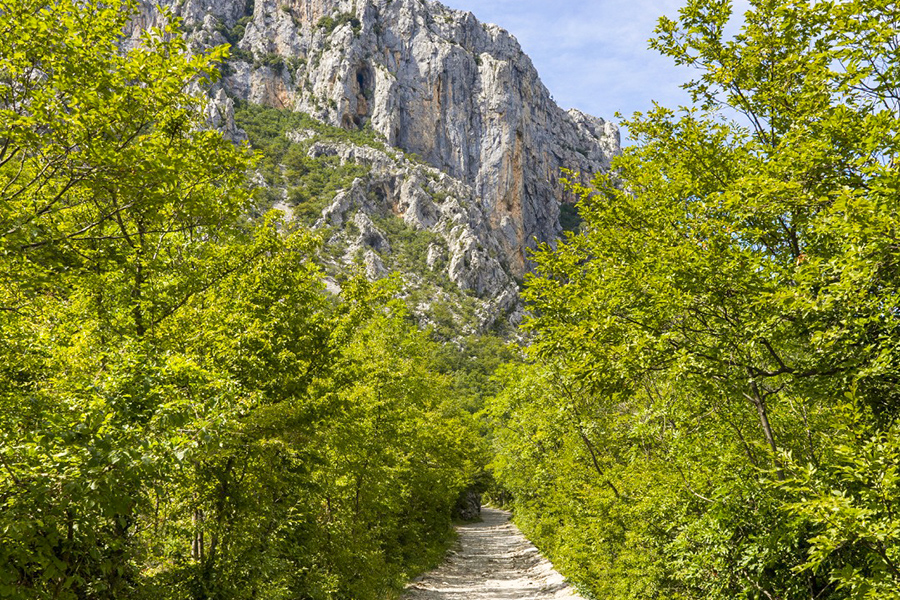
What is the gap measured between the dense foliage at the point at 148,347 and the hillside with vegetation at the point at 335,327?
0.05m

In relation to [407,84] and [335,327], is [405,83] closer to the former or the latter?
[407,84]

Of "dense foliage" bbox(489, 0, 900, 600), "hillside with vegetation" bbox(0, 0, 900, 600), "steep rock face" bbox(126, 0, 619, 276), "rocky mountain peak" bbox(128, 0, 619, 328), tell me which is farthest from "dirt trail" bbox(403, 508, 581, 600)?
"steep rock face" bbox(126, 0, 619, 276)

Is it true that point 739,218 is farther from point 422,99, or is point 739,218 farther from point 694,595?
point 422,99

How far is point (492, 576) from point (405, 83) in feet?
475

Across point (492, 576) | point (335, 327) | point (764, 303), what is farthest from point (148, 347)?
point (492, 576)

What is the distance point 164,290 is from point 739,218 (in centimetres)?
810

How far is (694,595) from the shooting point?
31.2 ft

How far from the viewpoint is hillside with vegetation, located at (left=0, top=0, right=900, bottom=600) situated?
4.68m

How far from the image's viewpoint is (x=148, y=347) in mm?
6273

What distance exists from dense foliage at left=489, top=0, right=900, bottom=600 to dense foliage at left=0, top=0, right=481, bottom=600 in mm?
4607

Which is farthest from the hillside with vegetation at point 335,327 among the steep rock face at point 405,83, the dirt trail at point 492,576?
the steep rock face at point 405,83

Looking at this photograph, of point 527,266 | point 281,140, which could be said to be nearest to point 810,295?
point 281,140

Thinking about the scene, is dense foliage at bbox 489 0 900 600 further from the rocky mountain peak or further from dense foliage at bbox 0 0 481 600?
the rocky mountain peak

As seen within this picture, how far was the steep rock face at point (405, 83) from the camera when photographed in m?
138
